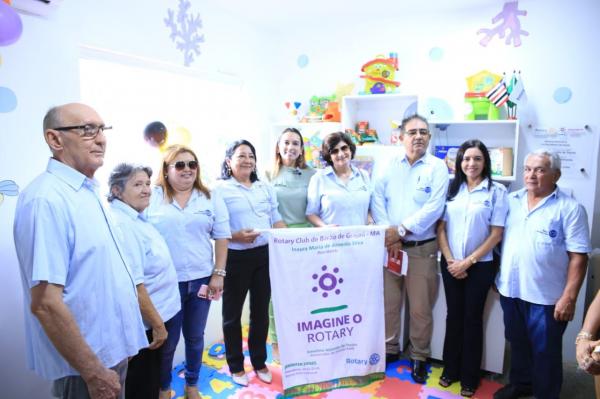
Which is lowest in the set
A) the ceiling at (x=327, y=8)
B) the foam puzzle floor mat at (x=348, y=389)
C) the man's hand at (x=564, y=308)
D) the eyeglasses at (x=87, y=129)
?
the foam puzzle floor mat at (x=348, y=389)

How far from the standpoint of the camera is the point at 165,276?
1.83m

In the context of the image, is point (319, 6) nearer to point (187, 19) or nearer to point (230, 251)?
point (187, 19)

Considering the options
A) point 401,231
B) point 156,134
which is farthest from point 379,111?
point 156,134

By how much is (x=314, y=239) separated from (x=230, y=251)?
1.78 feet

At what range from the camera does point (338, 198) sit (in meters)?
2.58

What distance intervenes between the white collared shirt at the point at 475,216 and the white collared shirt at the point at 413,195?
0.37ft

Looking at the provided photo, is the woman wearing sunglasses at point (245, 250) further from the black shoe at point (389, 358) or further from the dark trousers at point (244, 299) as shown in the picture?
the black shoe at point (389, 358)

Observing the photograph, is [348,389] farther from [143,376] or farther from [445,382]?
[143,376]

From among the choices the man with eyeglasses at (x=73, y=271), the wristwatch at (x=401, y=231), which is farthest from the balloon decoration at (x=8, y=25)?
the wristwatch at (x=401, y=231)

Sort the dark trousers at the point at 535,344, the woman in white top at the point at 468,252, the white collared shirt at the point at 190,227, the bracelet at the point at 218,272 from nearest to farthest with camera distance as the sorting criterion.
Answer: the white collared shirt at the point at 190,227 → the dark trousers at the point at 535,344 → the bracelet at the point at 218,272 → the woman in white top at the point at 468,252

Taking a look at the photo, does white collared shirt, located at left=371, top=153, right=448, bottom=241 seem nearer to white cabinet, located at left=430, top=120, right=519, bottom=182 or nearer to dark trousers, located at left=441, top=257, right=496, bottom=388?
dark trousers, located at left=441, top=257, right=496, bottom=388

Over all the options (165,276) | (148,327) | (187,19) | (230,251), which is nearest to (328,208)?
(230,251)

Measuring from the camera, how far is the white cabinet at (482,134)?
3.17 meters

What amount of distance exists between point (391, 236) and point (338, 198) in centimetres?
42
